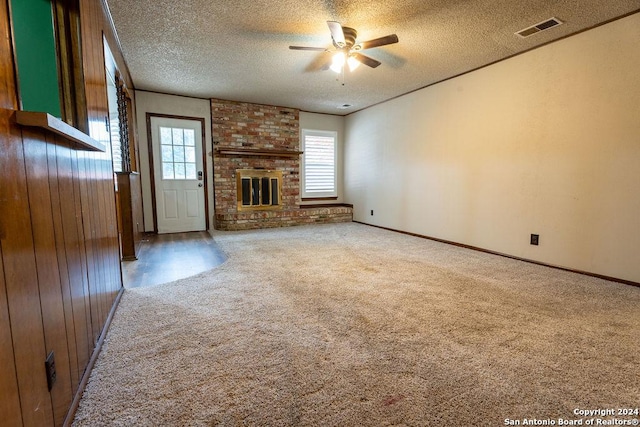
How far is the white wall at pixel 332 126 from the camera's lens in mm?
6587

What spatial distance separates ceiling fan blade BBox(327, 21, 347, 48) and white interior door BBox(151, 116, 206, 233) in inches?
139

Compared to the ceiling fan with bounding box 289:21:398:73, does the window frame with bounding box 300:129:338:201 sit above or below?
below

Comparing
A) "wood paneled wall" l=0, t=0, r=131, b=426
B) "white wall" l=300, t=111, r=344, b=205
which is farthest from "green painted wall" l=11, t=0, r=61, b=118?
"white wall" l=300, t=111, r=344, b=205

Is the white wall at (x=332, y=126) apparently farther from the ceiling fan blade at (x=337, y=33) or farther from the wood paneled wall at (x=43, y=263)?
the wood paneled wall at (x=43, y=263)

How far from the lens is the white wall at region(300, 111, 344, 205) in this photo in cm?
659

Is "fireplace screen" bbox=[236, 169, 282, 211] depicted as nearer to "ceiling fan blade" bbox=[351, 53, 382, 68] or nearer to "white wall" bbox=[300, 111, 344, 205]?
"white wall" bbox=[300, 111, 344, 205]

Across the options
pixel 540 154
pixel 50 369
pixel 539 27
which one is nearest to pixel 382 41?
pixel 539 27

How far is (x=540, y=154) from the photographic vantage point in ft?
10.9

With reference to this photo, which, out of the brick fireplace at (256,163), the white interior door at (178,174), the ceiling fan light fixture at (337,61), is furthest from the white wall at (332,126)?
the ceiling fan light fixture at (337,61)

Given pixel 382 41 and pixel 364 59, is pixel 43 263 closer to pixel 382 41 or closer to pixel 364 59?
pixel 382 41

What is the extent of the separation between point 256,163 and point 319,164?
1496 millimetres

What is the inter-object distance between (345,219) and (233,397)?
5.56 metres

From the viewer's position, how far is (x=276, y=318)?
2012 millimetres

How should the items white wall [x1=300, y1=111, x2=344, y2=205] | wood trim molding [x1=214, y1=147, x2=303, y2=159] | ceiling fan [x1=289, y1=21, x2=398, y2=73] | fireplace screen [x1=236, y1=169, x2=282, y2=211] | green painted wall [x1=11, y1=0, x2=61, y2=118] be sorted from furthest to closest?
1. white wall [x1=300, y1=111, x2=344, y2=205]
2. fireplace screen [x1=236, y1=169, x2=282, y2=211]
3. wood trim molding [x1=214, y1=147, x2=303, y2=159]
4. ceiling fan [x1=289, y1=21, x2=398, y2=73]
5. green painted wall [x1=11, y1=0, x2=61, y2=118]
